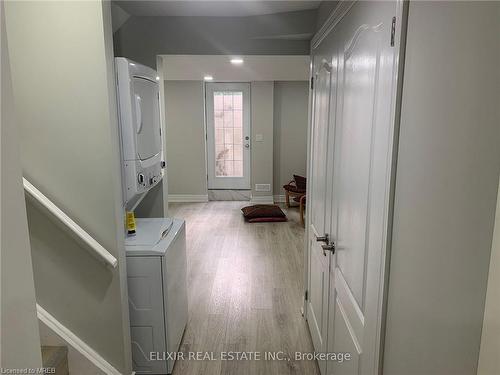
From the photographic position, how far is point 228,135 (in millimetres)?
6266

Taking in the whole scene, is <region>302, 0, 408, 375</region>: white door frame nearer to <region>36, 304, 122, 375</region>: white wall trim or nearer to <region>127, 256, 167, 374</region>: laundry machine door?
<region>127, 256, 167, 374</region>: laundry machine door

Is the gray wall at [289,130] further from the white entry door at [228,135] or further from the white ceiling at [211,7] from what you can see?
the white ceiling at [211,7]

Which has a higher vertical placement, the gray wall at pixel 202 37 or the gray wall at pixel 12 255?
the gray wall at pixel 202 37

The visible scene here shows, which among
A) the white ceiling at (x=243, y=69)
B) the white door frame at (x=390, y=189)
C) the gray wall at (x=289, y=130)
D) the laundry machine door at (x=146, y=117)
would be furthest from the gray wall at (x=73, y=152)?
the gray wall at (x=289, y=130)

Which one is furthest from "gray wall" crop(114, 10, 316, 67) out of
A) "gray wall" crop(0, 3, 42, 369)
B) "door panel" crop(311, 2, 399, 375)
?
"gray wall" crop(0, 3, 42, 369)

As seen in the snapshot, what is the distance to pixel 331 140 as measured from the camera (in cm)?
185

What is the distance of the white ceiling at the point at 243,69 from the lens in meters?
3.80

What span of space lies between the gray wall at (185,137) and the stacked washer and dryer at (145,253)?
12.7 feet

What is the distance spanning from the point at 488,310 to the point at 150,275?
169 centimetres

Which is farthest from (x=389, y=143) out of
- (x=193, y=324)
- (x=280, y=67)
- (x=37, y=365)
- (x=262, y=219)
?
(x=262, y=219)

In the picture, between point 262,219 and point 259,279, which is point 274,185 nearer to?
point 262,219

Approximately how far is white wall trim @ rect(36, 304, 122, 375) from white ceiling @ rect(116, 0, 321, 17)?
1.93 metres

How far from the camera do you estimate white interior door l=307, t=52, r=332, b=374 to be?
1979 millimetres

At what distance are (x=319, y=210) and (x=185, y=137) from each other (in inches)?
173
